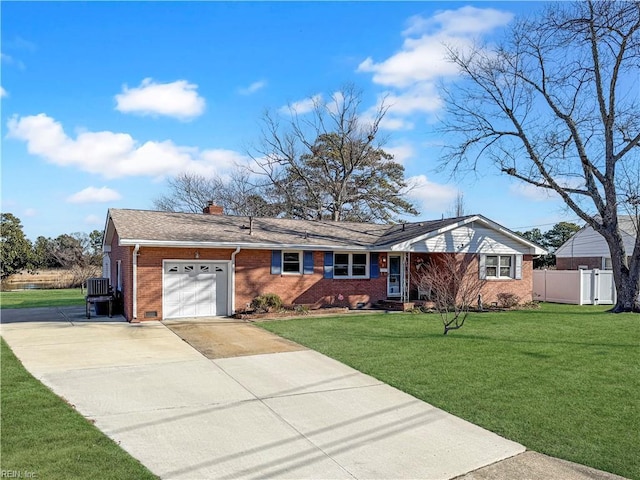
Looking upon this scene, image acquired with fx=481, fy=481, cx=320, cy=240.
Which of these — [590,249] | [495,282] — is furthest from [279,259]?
[590,249]

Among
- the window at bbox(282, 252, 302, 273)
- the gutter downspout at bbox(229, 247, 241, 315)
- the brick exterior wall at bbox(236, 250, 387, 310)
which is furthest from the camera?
the window at bbox(282, 252, 302, 273)

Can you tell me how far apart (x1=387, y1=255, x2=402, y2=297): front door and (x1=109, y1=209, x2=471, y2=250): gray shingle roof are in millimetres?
913

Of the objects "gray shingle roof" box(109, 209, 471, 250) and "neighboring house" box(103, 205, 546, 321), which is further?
"gray shingle roof" box(109, 209, 471, 250)

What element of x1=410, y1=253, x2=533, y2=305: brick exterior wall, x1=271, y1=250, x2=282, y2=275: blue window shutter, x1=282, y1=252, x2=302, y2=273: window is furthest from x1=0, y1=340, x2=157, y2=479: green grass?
x1=410, y1=253, x2=533, y2=305: brick exterior wall

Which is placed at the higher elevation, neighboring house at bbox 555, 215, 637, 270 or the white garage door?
neighboring house at bbox 555, 215, 637, 270

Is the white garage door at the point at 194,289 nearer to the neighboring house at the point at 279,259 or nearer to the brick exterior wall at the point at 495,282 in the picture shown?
the neighboring house at the point at 279,259

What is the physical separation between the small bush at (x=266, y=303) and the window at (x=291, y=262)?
1.40 metres

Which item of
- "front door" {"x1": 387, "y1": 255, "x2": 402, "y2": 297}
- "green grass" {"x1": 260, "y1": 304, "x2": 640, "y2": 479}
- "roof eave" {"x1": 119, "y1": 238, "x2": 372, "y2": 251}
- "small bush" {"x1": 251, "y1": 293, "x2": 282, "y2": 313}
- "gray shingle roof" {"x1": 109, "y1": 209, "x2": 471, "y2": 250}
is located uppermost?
"gray shingle roof" {"x1": 109, "y1": 209, "x2": 471, "y2": 250}

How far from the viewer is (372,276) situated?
65.1 ft

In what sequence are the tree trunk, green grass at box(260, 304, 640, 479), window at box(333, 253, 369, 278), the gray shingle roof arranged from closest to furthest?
1. green grass at box(260, 304, 640, 479)
2. the gray shingle roof
3. window at box(333, 253, 369, 278)
4. the tree trunk

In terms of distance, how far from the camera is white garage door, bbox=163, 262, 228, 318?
52.2ft

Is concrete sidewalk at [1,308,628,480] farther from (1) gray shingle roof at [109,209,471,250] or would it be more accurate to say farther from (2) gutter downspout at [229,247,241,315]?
(2) gutter downspout at [229,247,241,315]

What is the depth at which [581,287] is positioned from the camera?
22688 mm

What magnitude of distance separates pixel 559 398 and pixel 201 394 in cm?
541
